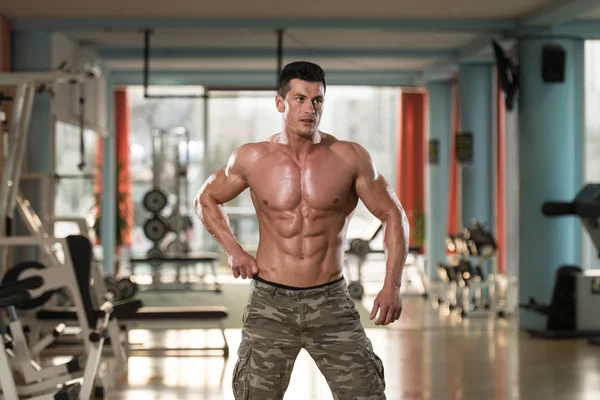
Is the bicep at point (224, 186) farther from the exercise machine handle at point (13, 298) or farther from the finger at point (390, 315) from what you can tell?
the exercise machine handle at point (13, 298)

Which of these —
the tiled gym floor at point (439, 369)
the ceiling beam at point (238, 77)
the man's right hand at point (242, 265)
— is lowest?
the tiled gym floor at point (439, 369)

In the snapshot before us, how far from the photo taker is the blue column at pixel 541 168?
25.3 feet

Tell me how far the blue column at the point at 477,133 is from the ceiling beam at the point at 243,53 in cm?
42

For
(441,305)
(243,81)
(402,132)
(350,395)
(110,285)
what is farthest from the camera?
(402,132)

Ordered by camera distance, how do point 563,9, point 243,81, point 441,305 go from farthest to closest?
point 243,81 < point 441,305 < point 563,9

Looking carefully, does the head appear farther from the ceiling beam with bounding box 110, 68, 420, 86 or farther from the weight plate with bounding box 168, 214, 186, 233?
the ceiling beam with bounding box 110, 68, 420, 86

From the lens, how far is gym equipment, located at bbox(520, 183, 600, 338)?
7.47 metres

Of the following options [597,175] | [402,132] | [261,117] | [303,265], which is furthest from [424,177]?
[303,265]

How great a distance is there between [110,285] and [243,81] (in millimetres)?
4790

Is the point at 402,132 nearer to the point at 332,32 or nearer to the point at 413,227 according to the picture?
the point at 413,227

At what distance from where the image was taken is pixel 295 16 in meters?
7.84

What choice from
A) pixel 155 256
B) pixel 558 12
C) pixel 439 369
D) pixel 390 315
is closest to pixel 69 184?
pixel 155 256

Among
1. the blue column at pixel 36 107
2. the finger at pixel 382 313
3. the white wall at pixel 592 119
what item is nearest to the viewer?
the finger at pixel 382 313

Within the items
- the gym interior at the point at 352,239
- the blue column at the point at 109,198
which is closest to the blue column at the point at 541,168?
the gym interior at the point at 352,239
